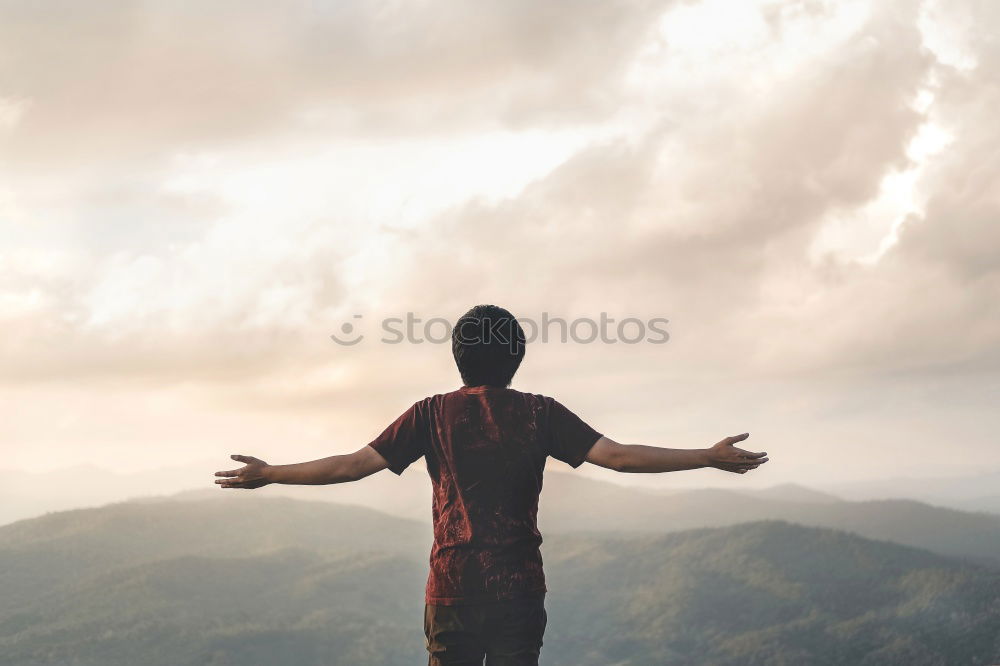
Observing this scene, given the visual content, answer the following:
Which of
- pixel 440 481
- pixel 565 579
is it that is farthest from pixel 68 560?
pixel 440 481

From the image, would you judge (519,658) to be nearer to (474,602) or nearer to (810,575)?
(474,602)

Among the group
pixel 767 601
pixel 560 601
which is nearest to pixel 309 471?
pixel 767 601

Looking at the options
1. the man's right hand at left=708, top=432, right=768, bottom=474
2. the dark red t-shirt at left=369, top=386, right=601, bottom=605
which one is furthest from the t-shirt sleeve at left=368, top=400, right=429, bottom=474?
the man's right hand at left=708, top=432, right=768, bottom=474

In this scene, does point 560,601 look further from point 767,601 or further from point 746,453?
point 746,453

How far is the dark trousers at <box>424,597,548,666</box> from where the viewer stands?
5625 mm

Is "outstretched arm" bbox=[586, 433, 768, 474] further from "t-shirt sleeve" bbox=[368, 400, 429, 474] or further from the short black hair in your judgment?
"t-shirt sleeve" bbox=[368, 400, 429, 474]

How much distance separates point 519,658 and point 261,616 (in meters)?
165

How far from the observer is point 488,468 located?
573 centimetres

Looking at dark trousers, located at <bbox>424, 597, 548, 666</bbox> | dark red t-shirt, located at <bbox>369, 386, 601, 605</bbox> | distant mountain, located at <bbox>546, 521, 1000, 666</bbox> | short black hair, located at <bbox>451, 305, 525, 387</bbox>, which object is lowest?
distant mountain, located at <bbox>546, 521, 1000, 666</bbox>

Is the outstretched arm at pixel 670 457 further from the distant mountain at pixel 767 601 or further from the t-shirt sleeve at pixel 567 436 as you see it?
the distant mountain at pixel 767 601

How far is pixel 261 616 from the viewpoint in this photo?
523ft

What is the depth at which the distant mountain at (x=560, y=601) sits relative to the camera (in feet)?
478

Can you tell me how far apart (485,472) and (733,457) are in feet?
5.30

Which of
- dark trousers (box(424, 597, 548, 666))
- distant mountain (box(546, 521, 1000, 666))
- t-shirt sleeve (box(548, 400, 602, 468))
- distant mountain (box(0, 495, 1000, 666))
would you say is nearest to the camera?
dark trousers (box(424, 597, 548, 666))
